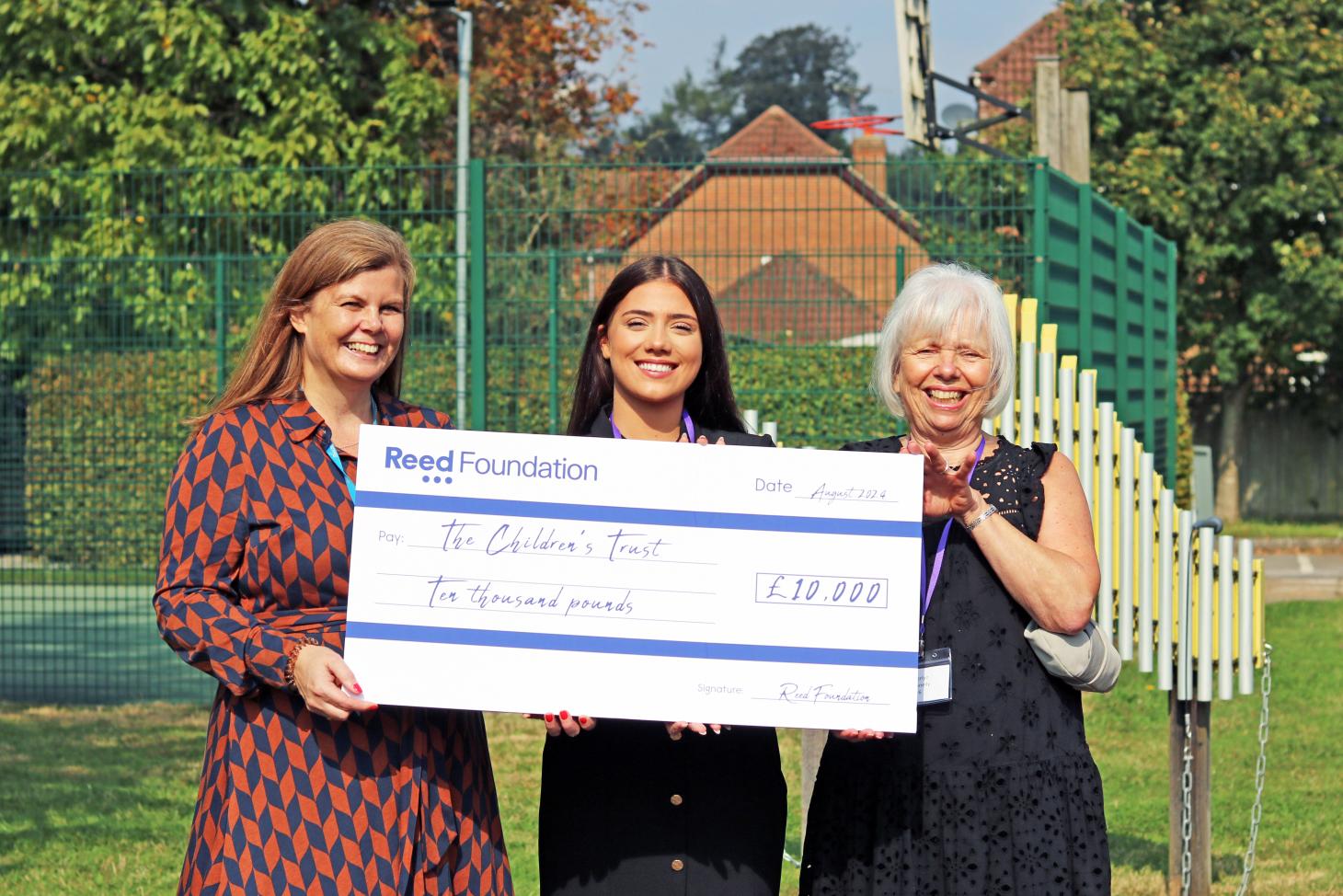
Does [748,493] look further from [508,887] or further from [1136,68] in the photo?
[1136,68]

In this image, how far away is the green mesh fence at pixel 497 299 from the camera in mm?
9555

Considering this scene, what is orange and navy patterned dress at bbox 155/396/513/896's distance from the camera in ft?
11.0

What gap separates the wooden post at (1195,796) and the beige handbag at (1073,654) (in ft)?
10.1

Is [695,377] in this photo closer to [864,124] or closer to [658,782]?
[658,782]

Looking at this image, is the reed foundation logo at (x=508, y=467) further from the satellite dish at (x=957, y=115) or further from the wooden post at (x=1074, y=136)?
the satellite dish at (x=957, y=115)

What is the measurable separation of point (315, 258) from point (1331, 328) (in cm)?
2719

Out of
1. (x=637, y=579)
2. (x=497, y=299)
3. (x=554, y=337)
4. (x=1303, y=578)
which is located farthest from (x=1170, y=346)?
(x=637, y=579)

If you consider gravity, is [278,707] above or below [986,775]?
above

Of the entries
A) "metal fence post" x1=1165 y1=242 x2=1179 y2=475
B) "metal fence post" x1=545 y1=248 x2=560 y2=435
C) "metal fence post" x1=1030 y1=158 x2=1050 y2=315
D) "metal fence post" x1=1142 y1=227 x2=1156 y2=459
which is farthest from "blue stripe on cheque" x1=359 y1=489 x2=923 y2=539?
"metal fence post" x1=1165 y1=242 x2=1179 y2=475

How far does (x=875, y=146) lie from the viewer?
2130 cm

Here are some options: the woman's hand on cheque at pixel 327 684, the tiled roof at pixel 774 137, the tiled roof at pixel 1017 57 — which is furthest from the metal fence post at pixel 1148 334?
the tiled roof at pixel 774 137

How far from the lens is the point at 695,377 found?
3783 mm

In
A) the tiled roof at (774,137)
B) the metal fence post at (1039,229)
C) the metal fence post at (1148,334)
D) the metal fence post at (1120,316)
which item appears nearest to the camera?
the metal fence post at (1039,229)

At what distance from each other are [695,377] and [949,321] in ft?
1.84
